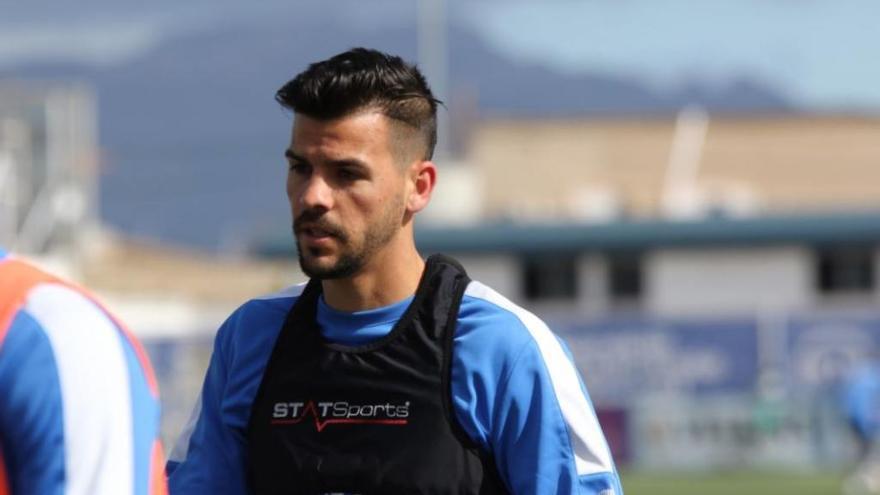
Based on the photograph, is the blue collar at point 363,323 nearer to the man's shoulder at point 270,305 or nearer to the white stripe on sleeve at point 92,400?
the man's shoulder at point 270,305

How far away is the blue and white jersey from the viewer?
4.56 metres

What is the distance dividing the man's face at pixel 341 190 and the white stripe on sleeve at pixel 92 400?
45.9 inches

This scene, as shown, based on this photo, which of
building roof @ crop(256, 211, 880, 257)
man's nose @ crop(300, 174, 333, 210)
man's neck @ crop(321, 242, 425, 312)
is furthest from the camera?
building roof @ crop(256, 211, 880, 257)

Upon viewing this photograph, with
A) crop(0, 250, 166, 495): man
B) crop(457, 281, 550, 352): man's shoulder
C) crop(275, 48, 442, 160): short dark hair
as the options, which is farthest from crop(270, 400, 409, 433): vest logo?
crop(0, 250, 166, 495): man

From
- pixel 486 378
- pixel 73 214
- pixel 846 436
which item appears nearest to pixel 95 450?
pixel 486 378

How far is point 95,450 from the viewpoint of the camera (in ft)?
11.1

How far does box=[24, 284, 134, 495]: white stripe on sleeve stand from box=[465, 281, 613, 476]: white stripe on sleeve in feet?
4.48

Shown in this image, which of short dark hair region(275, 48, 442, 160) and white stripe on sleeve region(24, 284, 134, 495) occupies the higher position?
short dark hair region(275, 48, 442, 160)

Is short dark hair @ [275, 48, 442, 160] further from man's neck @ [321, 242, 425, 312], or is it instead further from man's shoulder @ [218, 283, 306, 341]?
man's shoulder @ [218, 283, 306, 341]

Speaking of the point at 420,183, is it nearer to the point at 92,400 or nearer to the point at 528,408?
the point at 528,408

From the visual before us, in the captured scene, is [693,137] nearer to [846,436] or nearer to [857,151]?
[857,151]

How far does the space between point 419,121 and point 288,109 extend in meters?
0.29

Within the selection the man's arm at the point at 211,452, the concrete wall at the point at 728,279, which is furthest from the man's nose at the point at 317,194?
the concrete wall at the point at 728,279

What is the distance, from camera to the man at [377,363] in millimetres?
4590
